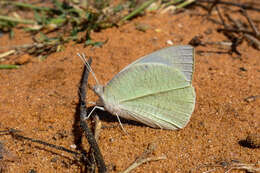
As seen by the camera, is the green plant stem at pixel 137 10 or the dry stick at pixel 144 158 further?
the green plant stem at pixel 137 10

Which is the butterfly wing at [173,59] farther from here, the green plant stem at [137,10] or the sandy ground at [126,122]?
the green plant stem at [137,10]

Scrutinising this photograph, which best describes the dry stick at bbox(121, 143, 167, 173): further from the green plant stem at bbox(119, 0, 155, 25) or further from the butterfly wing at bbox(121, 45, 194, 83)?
the green plant stem at bbox(119, 0, 155, 25)

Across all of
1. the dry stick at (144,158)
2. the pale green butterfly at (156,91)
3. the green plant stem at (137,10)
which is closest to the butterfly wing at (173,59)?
the pale green butterfly at (156,91)

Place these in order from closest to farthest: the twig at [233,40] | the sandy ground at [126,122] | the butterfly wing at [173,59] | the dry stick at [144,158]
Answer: the dry stick at [144,158] → the sandy ground at [126,122] → the butterfly wing at [173,59] → the twig at [233,40]

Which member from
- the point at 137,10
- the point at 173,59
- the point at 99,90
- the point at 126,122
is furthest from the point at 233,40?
the point at 99,90

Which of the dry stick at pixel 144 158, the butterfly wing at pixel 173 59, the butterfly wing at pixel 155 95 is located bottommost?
the dry stick at pixel 144 158

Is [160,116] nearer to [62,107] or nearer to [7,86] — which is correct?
[62,107]

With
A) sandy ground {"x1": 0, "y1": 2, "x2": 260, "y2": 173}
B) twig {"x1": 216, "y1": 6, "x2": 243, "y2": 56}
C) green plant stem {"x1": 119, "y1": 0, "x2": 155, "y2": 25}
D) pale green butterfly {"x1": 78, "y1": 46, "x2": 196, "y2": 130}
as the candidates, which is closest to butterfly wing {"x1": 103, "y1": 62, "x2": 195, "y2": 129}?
pale green butterfly {"x1": 78, "y1": 46, "x2": 196, "y2": 130}

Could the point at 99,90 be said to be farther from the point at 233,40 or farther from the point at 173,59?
the point at 233,40
